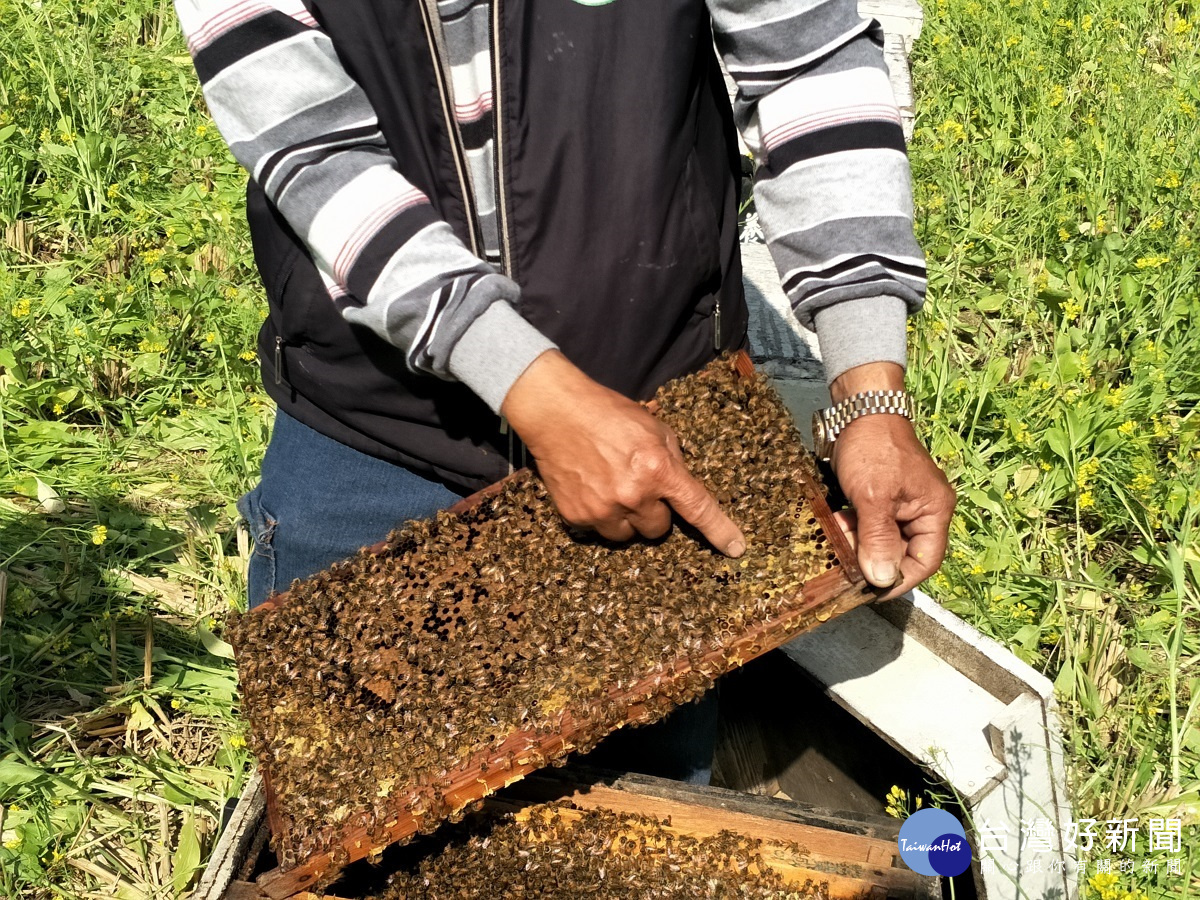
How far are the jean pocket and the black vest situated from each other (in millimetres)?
309

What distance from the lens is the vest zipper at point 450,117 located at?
6.63 ft

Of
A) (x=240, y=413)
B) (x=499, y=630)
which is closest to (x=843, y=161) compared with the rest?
(x=499, y=630)

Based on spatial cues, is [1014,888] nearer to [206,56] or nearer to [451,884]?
[451,884]

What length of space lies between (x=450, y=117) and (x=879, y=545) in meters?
1.30

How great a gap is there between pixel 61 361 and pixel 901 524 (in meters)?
3.79

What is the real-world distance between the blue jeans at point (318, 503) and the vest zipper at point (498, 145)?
0.70m

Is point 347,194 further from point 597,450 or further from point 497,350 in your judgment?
point 597,450

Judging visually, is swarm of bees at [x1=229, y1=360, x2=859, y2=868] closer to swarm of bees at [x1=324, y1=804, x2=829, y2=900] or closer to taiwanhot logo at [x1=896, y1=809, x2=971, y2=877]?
swarm of bees at [x1=324, y1=804, x2=829, y2=900]

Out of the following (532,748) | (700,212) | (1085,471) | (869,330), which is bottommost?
(1085,471)

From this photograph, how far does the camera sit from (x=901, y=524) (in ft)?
7.40

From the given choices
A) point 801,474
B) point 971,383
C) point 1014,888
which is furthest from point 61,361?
point 1014,888

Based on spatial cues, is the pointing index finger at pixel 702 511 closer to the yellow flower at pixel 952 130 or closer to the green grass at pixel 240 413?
the green grass at pixel 240 413

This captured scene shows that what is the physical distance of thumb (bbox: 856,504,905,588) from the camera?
207 cm

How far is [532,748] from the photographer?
2.00 m
